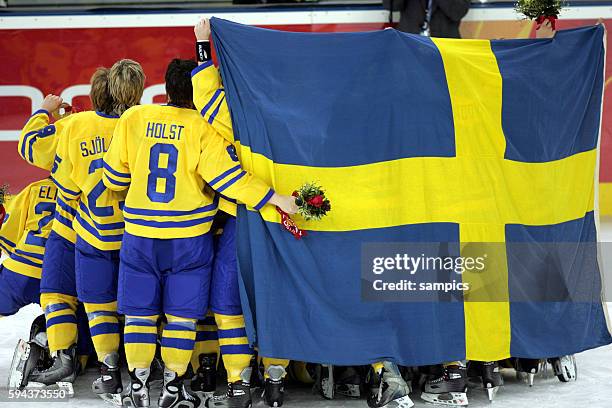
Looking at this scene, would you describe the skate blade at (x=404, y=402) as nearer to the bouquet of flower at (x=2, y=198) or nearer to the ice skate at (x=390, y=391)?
the ice skate at (x=390, y=391)

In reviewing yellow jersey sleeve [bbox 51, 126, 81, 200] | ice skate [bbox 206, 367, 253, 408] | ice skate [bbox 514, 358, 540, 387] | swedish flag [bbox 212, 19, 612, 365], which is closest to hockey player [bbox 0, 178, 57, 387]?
yellow jersey sleeve [bbox 51, 126, 81, 200]

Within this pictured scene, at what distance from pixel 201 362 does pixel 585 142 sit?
76.3 inches

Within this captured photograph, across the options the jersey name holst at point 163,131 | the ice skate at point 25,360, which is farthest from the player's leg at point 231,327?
the ice skate at point 25,360

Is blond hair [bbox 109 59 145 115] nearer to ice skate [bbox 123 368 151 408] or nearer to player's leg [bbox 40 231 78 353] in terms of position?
player's leg [bbox 40 231 78 353]

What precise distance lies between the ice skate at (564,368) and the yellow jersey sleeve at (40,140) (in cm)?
235

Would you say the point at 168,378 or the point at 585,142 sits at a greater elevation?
the point at 585,142

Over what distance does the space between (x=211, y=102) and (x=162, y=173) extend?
1.13 feet

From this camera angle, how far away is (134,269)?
403cm

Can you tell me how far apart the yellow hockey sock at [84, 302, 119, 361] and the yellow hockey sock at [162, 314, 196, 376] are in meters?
0.34

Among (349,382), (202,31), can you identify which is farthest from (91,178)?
(349,382)

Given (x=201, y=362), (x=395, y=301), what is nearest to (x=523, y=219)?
(x=395, y=301)

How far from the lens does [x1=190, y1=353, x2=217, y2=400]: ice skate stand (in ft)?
14.1

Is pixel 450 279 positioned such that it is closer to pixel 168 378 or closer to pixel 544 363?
pixel 544 363

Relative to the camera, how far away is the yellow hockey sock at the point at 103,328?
4246 millimetres
